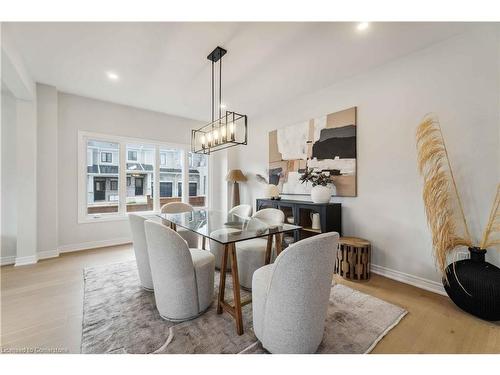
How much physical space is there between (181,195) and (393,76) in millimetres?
4455

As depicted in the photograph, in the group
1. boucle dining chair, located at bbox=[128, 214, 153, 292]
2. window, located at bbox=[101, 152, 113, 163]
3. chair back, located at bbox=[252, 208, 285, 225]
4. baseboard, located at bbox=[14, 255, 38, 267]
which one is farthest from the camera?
window, located at bbox=[101, 152, 113, 163]

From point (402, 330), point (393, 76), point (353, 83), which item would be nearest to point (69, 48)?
point (353, 83)

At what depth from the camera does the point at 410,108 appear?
2.47m

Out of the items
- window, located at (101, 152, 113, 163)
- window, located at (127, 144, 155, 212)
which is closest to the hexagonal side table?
window, located at (127, 144, 155, 212)

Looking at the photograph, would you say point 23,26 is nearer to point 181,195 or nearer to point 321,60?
point 321,60

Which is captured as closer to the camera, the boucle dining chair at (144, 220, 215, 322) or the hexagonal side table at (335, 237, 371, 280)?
the boucle dining chair at (144, 220, 215, 322)

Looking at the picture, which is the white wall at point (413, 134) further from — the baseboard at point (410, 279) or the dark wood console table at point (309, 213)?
the dark wood console table at point (309, 213)

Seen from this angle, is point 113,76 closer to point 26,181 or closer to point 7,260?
point 26,181

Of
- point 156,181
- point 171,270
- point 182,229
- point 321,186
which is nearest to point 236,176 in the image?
point 156,181

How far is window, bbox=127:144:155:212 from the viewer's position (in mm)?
4336

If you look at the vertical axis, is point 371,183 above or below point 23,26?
below

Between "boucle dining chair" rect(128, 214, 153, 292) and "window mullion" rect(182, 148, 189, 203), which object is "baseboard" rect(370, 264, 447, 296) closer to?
"boucle dining chair" rect(128, 214, 153, 292)

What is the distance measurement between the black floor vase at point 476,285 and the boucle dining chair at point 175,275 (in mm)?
2279

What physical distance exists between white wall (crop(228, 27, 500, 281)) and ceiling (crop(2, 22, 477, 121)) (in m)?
0.20
